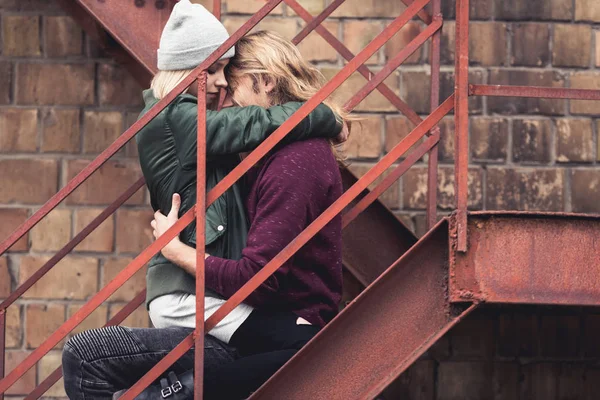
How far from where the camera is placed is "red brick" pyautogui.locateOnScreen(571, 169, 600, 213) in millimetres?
4391

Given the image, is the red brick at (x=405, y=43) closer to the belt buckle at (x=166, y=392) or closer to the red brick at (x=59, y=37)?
the red brick at (x=59, y=37)

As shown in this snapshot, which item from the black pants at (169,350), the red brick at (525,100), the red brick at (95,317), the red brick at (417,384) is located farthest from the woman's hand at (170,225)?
the red brick at (525,100)

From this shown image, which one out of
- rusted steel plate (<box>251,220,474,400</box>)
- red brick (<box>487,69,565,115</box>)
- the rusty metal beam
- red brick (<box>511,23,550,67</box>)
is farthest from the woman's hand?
red brick (<box>511,23,550,67</box>)

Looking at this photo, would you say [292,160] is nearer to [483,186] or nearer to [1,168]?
[483,186]

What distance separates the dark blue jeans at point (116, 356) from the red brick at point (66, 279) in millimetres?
1695

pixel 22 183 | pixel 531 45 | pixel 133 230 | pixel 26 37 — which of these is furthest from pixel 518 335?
pixel 26 37

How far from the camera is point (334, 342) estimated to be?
8.79 feet

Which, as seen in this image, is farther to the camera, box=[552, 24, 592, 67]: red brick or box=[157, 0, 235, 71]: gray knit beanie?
box=[552, 24, 592, 67]: red brick

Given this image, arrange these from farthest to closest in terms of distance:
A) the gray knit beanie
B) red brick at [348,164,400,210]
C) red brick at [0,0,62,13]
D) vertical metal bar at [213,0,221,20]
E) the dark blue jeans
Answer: red brick at [0,0,62,13]
red brick at [348,164,400,210]
vertical metal bar at [213,0,221,20]
the gray knit beanie
the dark blue jeans

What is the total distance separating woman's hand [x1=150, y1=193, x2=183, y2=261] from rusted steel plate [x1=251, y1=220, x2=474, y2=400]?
1.56ft

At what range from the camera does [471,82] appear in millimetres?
4379

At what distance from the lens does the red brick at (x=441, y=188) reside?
436 centimetres

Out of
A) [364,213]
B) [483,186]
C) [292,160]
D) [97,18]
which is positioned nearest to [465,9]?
[292,160]

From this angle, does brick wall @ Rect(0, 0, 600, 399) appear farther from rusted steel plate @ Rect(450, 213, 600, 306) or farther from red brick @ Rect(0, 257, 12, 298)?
rusted steel plate @ Rect(450, 213, 600, 306)
